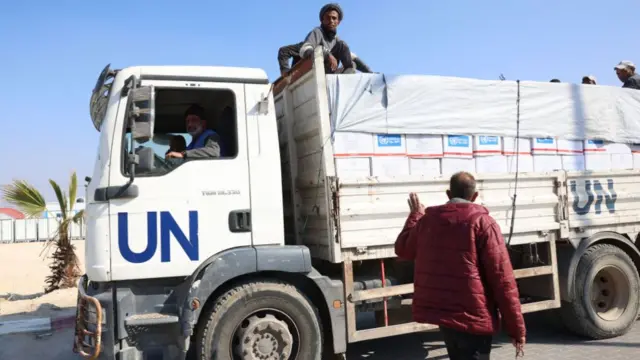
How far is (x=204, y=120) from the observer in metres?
4.68

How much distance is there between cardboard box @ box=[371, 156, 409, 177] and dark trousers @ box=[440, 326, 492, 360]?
6.39ft

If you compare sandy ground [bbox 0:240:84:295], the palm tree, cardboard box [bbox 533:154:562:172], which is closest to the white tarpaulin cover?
cardboard box [bbox 533:154:562:172]

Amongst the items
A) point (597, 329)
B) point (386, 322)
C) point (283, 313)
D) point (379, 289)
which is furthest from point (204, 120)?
point (597, 329)

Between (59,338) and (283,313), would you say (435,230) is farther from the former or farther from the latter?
(59,338)

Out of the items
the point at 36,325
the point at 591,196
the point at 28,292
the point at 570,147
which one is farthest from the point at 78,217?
the point at 591,196

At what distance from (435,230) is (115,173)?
255cm

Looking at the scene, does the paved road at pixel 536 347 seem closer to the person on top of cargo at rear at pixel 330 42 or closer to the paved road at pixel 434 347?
the paved road at pixel 434 347

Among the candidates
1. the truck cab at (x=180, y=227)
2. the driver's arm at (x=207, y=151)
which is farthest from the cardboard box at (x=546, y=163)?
the driver's arm at (x=207, y=151)

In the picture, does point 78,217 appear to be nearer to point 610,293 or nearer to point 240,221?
point 240,221

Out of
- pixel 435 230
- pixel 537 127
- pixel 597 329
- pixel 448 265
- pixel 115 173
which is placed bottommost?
pixel 597 329

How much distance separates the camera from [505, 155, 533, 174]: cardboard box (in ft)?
17.4

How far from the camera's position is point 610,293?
19.9 ft

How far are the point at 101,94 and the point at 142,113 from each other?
77cm

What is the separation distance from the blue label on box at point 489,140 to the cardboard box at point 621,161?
5.68 feet
